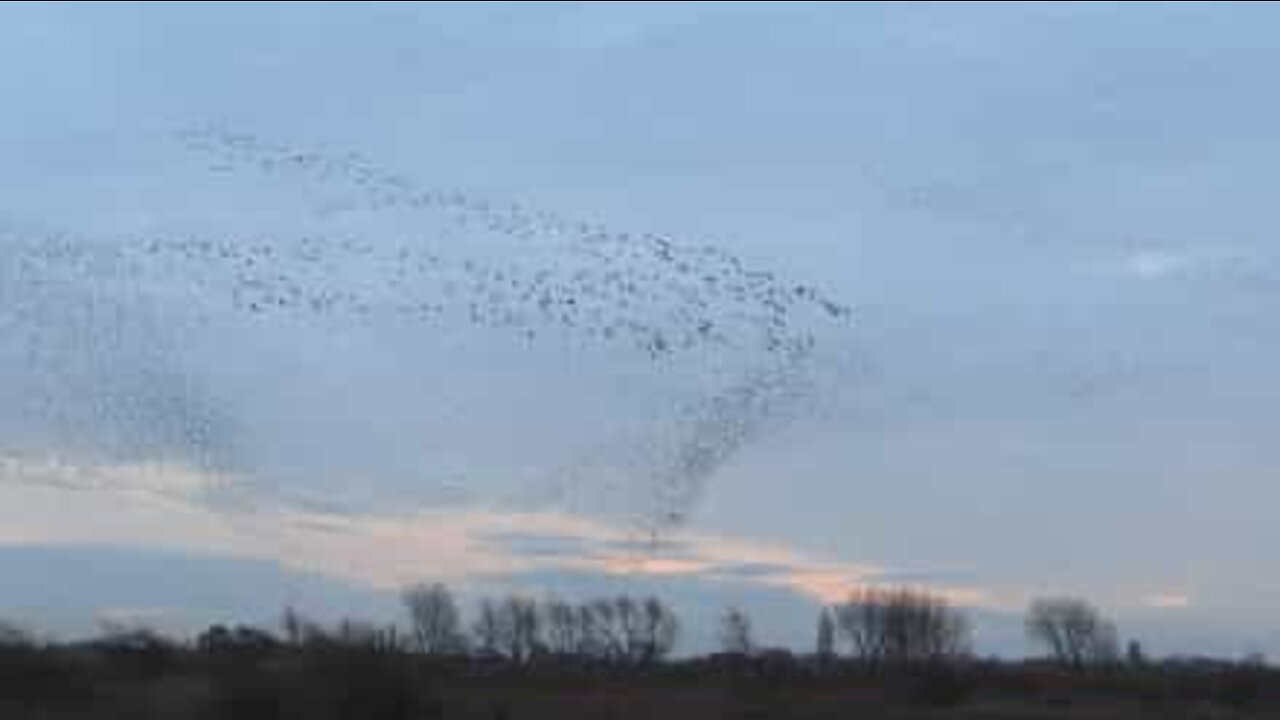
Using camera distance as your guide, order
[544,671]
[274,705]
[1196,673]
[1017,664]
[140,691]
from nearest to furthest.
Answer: [274,705] → [140,691] → [544,671] → [1196,673] → [1017,664]

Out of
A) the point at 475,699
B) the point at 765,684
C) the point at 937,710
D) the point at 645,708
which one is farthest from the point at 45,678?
the point at 765,684

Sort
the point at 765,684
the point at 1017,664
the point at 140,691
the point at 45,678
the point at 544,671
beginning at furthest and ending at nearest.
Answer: the point at 1017,664
the point at 544,671
the point at 765,684
the point at 140,691
the point at 45,678

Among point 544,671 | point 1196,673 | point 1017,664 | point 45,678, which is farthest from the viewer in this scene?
point 1017,664

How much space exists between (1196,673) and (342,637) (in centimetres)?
6201

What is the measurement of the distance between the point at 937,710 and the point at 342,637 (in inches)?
1047

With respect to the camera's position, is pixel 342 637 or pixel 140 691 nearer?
pixel 342 637

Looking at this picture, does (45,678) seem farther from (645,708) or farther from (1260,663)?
(1260,663)

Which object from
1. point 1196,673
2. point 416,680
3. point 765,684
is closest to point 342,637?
point 416,680

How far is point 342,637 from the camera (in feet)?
181

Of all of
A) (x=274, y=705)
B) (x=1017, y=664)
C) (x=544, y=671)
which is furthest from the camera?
(x=1017, y=664)

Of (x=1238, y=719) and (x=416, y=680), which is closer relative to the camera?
(x=416, y=680)

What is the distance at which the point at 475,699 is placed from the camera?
64.9 meters

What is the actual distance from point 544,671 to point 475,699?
34.5 m

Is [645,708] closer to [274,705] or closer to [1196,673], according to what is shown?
[274,705]
